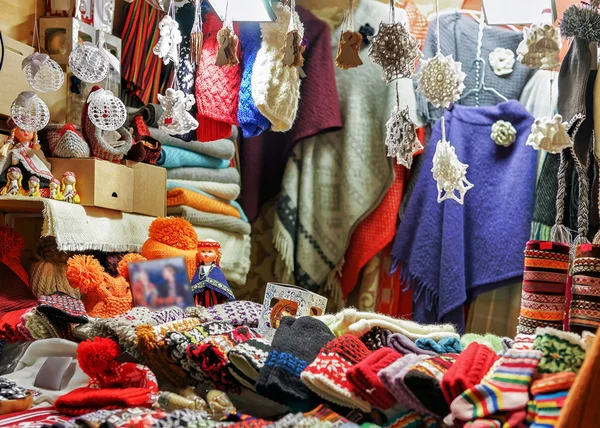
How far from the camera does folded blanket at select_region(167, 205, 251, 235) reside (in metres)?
2.20

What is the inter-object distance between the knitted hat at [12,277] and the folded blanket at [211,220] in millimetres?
584

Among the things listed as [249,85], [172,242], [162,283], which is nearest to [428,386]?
[162,283]

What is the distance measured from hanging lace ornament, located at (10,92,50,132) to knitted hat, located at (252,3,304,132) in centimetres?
54

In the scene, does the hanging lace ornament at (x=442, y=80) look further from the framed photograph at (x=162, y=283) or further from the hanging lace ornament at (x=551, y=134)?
the framed photograph at (x=162, y=283)

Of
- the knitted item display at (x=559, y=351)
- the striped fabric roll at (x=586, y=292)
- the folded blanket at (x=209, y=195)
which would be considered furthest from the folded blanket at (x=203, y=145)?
the knitted item display at (x=559, y=351)

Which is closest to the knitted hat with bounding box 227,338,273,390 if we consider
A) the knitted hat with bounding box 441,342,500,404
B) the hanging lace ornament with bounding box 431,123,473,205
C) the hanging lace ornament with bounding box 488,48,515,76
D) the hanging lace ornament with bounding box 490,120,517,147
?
the knitted hat with bounding box 441,342,500,404

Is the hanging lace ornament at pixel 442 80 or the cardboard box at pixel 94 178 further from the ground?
the hanging lace ornament at pixel 442 80

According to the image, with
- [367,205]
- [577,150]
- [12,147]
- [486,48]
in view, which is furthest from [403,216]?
[12,147]

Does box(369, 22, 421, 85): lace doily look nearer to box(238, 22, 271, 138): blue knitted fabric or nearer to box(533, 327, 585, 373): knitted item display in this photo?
box(238, 22, 271, 138): blue knitted fabric

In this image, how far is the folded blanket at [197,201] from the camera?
2193 millimetres

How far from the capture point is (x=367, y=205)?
2.31m

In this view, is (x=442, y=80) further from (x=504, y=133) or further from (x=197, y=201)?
(x=197, y=201)

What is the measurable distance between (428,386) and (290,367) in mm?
202

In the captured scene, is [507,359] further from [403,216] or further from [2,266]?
[403,216]
